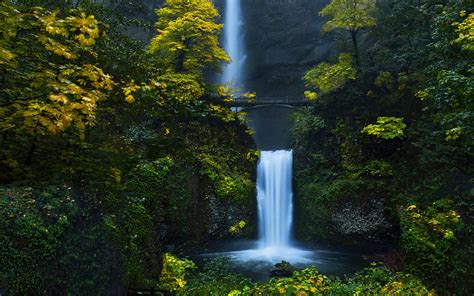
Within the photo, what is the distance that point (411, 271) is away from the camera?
12.3m

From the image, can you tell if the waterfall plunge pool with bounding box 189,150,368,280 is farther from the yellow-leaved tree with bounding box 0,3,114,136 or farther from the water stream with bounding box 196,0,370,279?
the yellow-leaved tree with bounding box 0,3,114,136

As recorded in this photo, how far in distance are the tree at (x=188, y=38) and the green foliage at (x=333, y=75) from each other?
5.40 meters

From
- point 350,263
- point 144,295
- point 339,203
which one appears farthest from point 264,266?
point 144,295

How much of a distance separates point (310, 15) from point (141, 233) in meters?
31.9

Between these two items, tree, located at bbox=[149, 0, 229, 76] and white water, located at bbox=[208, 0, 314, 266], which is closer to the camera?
white water, located at bbox=[208, 0, 314, 266]

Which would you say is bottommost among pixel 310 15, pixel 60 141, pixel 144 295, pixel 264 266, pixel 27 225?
pixel 264 266

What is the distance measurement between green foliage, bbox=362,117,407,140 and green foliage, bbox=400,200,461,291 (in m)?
3.53

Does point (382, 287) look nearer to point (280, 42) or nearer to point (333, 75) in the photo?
point (333, 75)

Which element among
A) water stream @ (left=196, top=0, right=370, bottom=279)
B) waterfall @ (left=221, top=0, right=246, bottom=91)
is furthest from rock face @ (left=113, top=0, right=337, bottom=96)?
water stream @ (left=196, top=0, right=370, bottom=279)

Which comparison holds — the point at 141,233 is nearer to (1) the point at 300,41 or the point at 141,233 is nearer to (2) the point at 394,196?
(2) the point at 394,196

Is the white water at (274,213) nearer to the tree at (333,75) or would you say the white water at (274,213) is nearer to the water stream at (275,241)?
the water stream at (275,241)

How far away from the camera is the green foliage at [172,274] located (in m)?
10.0

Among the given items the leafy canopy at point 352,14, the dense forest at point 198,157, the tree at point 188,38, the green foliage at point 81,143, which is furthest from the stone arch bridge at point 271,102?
the green foliage at point 81,143

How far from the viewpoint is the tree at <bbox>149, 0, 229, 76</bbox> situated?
62.2 ft
